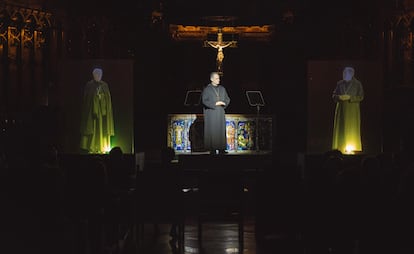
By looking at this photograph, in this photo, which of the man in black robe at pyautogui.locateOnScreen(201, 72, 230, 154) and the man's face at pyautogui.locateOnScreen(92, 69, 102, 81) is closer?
the man's face at pyautogui.locateOnScreen(92, 69, 102, 81)

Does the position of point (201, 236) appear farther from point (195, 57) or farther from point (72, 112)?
point (195, 57)

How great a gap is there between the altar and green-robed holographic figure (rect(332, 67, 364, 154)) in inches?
129

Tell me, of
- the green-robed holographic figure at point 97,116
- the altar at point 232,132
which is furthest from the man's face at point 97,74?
the altar at point 232,132

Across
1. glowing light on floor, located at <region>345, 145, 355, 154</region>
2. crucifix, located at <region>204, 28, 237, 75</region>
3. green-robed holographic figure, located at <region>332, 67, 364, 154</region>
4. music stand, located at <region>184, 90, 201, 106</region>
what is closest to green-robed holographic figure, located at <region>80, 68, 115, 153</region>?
music stand, located at <region>184, 90, 201, 106</region>

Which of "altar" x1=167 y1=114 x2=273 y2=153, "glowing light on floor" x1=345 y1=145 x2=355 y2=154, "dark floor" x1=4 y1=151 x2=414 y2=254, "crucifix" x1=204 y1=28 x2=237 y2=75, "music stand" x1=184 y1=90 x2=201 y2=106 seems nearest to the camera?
"dark floor" x1=4 y1=151 x2=414 y2=254

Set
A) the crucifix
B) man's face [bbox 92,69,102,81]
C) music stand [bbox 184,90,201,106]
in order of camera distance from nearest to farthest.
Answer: man's face [bbox 92,69,102,81] < music stand [bbox 184,90,201,106] < the crucifix

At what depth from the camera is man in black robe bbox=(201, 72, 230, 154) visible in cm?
1528

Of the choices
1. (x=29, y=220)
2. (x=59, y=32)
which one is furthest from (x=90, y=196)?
(x=59, y=32)

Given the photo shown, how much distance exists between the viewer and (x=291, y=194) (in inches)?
391

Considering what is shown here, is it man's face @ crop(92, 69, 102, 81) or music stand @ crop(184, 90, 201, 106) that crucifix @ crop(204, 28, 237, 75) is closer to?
music stand @ crop(184, 90, 201, 106)

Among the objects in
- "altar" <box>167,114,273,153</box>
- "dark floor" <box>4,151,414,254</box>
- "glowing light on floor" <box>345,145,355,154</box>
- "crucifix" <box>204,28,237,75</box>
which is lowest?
"dark floor" <box>4,151,414,254</box>

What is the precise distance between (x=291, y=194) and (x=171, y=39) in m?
10.9

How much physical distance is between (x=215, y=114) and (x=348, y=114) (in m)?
2.55

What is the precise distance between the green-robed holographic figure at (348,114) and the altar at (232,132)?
3.29 meters
